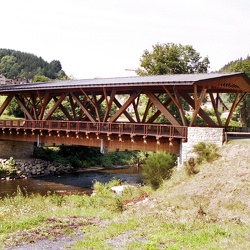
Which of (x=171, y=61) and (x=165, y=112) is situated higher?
(x=171, y=61)

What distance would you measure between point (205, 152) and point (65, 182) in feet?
56.1

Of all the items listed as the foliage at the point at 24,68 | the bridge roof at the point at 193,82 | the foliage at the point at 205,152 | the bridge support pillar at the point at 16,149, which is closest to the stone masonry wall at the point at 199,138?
the foliage at the point at 205,152

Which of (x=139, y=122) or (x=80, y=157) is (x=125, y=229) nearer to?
(x=139, y=122)

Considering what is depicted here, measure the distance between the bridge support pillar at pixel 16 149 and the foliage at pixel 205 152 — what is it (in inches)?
971

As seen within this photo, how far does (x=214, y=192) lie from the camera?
57.0 ft

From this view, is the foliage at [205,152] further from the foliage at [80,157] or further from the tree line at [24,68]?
the tree line at [24,68]

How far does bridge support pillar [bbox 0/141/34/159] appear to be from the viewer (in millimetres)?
38469

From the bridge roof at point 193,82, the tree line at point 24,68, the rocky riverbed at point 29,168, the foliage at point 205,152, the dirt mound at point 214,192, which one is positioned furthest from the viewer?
the tree line at point 24,68

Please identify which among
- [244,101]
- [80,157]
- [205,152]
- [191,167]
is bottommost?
A: [80,157]

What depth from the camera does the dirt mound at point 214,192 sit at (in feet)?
49.4

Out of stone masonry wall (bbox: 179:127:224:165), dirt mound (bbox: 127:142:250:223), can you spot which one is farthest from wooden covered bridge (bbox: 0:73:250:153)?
dirt mound (bbox: 127:142:250:223)

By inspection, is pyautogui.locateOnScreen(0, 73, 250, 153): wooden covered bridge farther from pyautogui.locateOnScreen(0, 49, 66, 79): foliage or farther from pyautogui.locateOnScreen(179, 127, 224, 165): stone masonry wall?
pyautogui.locateOnScreen(0, 49, 66, 79): foliage

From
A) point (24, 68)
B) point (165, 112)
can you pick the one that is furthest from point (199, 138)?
point (24, 68)

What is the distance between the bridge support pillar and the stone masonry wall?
23.3 m
